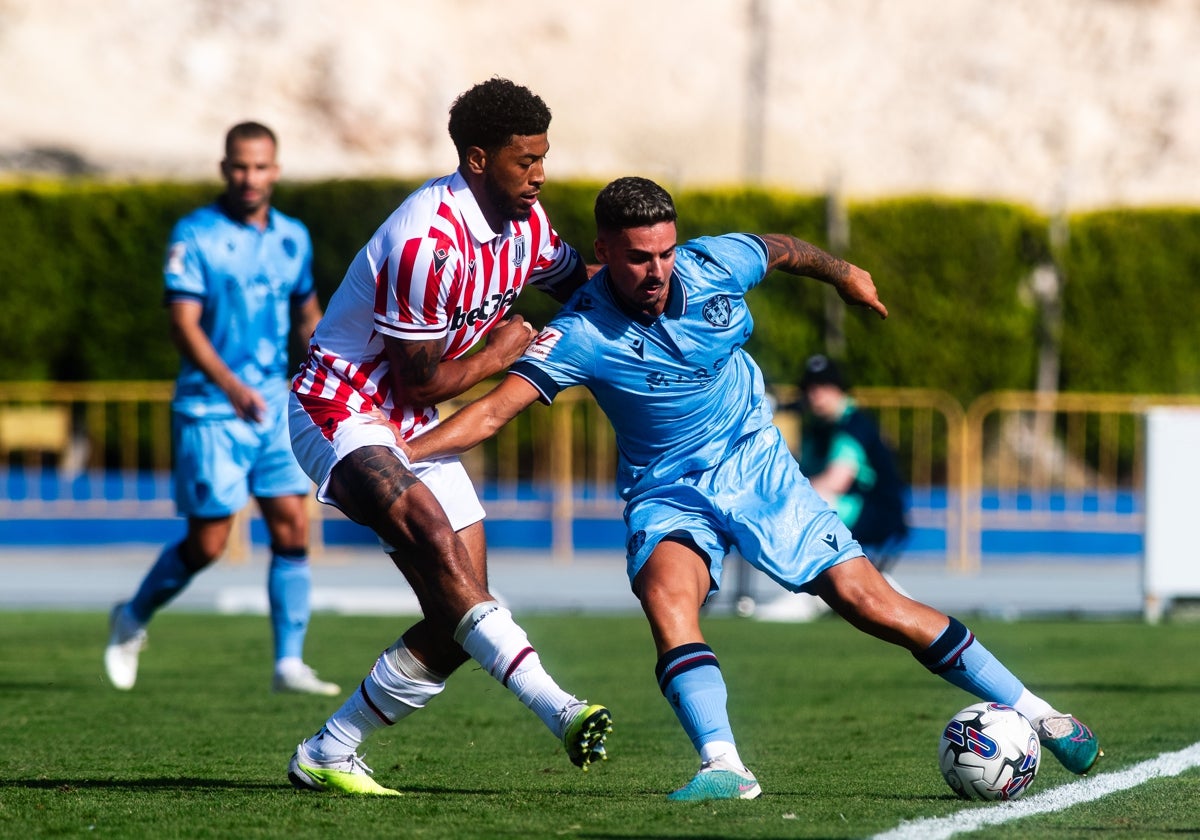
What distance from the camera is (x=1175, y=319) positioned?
2317cm

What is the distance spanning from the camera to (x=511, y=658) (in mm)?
4820

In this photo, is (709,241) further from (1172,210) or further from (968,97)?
(968,97)

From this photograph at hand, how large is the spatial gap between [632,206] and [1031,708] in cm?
191

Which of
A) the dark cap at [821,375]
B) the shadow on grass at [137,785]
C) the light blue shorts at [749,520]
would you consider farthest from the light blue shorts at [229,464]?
the dark cap at [821,375]

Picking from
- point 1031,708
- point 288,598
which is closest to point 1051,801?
point 1031,708

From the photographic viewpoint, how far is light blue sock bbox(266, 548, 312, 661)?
809 cm

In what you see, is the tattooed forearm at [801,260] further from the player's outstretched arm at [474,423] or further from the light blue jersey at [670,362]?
the player's outstretched arm at [474,423]

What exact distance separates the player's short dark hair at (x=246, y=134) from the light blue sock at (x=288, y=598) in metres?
1.80

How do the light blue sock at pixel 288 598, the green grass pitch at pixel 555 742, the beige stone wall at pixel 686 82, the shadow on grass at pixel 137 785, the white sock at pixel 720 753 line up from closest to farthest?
the green grass pitch at pixel 555 742 → the white sock at pixel 720 753 → the shadow on grass at pixel 137 785 → the light blue sock at pixel 288 598 → the beige stone wall at pixel 686 82

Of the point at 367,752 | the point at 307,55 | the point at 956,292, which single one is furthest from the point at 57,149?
the point at 367,752

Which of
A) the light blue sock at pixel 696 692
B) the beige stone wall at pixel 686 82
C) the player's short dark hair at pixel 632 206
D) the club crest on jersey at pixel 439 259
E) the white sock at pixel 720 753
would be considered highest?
the beige stone wall at pixel 686 82

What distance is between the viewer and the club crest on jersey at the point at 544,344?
5.18 meters

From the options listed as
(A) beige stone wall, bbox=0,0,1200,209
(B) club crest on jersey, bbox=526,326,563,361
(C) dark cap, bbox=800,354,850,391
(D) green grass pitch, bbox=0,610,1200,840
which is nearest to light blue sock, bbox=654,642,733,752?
(D) green grass pitch, bbox=0,610,1200,840

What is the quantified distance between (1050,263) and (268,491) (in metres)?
17.0
